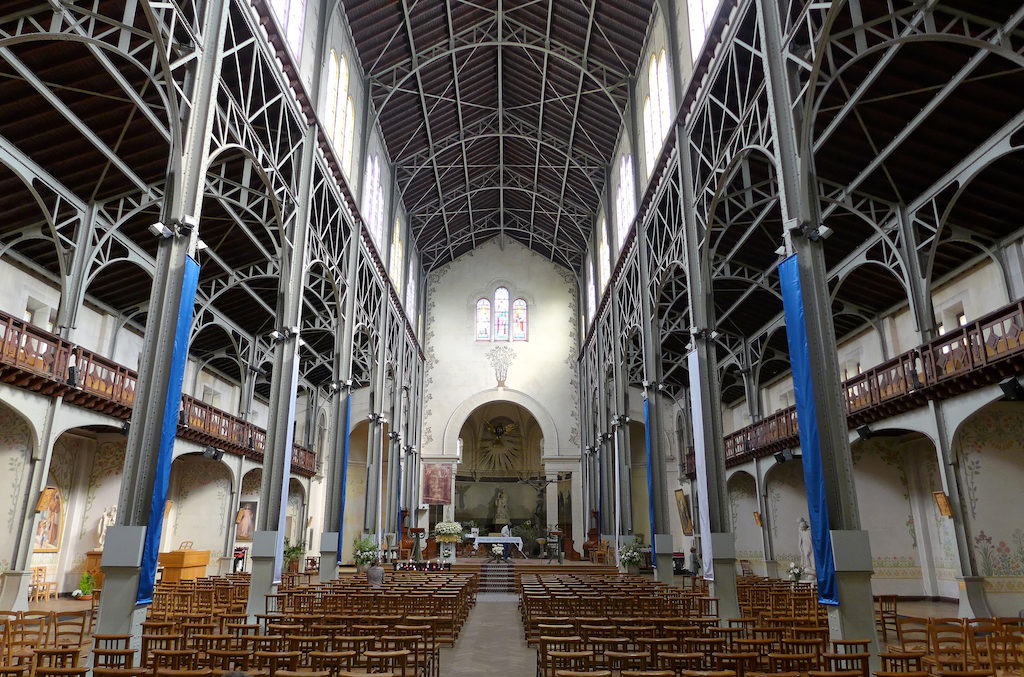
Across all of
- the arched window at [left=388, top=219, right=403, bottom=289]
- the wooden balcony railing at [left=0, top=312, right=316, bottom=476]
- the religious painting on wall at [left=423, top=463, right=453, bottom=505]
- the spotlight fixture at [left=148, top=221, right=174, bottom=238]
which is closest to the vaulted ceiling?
the arched window at [left=388, top=219, right=403, bottom=289]

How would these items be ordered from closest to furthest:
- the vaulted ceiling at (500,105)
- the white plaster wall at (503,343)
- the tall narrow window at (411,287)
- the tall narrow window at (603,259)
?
the vaulted ceiling at (500,105) → the tall narrow window at (603,259) → the tall narrow window at (411,287) → the white plaster wall at (503,343)

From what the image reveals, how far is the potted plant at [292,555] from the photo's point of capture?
25984 mm

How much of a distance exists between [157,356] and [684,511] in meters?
25.9

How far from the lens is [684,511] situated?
30.9 metres

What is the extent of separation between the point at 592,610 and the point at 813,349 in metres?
5.44

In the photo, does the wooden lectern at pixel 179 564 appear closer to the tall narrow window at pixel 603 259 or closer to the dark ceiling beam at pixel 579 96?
the tall narrow window at pixel 603 259

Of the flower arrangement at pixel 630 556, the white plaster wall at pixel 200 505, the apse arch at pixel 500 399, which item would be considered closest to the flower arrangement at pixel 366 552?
the white plaster wall at pixel 200 505

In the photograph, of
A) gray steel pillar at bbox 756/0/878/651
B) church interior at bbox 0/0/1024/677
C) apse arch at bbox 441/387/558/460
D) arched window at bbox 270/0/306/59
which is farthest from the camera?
apse arch at bbox 441/387/558/460

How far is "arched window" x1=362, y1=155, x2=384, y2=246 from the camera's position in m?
25.6

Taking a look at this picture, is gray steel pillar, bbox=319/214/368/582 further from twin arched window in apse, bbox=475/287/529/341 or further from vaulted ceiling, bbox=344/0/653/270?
twin arched window in apse, bbox=475/287/529/341

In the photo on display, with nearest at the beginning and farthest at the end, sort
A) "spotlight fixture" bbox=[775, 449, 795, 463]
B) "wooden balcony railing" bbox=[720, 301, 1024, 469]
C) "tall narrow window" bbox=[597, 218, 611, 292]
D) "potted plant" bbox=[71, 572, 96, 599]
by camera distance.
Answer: "wooden balcony railing" bbox=[720, 301, 1024, 469] → "potted plant" bbox=[71, 572, 96, 599] → "spotlight fixture" bbox=[775, 449, 795, 463] → "tall narrow window" bbox=[597, 218, 611, 292]

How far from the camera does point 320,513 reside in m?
32.3

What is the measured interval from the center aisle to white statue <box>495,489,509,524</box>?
23117mm

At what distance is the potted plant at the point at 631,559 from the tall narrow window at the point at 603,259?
12202 mm
